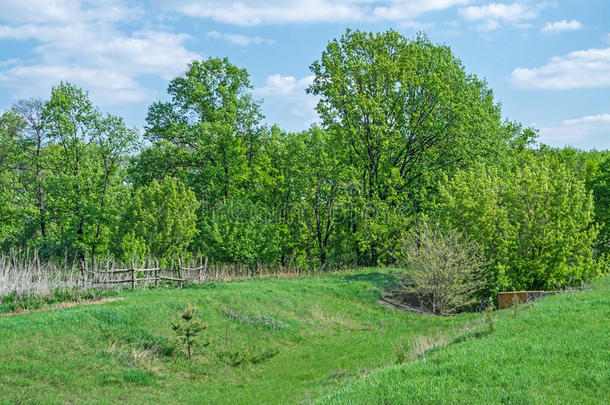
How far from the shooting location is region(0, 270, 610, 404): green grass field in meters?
8.66

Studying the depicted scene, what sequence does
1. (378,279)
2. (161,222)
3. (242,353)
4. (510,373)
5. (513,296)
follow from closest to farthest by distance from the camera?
(510,373)
(242,353)
(513,296)
(378,279)
(161,222)

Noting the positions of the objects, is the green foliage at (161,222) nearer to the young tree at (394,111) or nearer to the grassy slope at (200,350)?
the grassy slope at (200,350)

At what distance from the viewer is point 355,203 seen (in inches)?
1313

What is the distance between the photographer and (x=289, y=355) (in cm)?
1728

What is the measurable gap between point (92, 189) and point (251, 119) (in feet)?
44.8

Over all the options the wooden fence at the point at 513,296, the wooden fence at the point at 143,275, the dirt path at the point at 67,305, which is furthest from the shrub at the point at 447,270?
the dirt path at the point at 67,305

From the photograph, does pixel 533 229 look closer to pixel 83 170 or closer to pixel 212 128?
pixel 212 128

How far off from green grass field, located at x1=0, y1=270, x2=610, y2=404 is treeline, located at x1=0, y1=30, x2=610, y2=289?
957 cm

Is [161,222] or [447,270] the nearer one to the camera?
[447,270]

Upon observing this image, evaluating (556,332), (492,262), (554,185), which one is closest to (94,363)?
(556,332)

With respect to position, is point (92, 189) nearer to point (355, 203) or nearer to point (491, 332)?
point (355, 203)

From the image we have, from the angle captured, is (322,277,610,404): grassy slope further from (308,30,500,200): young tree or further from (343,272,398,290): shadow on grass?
(308,30,500,200): young tree

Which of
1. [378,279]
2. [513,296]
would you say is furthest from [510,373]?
[378,279]

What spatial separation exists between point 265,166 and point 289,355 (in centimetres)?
2498
